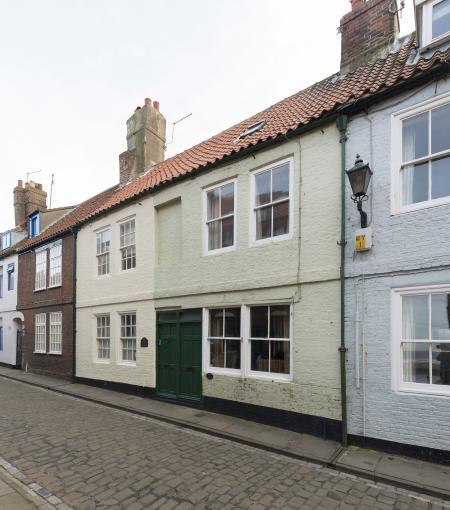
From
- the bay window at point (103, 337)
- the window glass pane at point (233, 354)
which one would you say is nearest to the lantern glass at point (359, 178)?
the window glass pane at point (233, 354)

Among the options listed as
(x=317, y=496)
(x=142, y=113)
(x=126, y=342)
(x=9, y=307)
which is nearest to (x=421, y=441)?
(x=317, y=496)

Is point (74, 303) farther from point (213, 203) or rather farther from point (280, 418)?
point (280, 418)

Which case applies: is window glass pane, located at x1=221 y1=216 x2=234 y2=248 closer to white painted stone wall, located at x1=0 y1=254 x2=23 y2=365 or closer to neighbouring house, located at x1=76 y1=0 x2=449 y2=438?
neighbouring house, located at x1=76 y1=0 x2=449 y2=438

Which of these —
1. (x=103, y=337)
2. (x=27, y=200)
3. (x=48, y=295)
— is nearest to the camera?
(x=103, y=337)

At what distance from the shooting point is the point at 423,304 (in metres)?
5.61

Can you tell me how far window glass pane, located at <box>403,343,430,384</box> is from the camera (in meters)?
5.51

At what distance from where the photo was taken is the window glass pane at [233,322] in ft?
26.7

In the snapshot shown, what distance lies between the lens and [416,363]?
561 cm

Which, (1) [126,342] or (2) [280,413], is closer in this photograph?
(2) [280,413]

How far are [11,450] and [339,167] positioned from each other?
26.1ft

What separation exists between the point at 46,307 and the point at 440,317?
15.5 metres

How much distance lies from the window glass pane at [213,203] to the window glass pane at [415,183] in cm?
438

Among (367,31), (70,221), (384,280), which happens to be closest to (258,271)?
(384,280)

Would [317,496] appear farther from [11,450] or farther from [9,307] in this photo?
[9,307]
